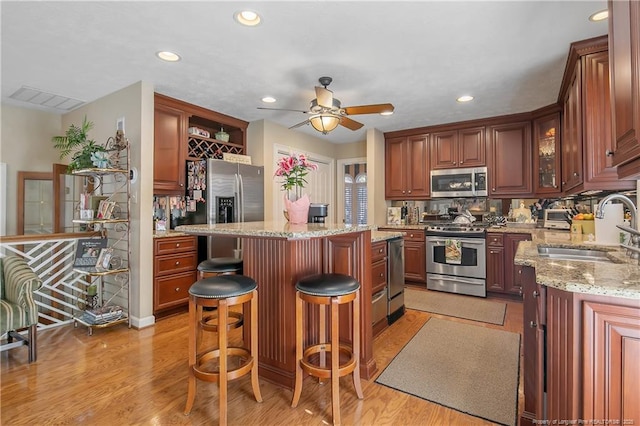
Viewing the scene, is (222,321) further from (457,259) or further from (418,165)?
(418,165)

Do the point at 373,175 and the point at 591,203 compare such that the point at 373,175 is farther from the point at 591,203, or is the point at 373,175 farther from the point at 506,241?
the point at 591,203

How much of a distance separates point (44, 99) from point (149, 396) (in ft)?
12.6

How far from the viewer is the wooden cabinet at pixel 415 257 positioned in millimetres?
4578

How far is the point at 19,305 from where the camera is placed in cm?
238

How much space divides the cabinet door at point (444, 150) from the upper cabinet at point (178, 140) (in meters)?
3.09

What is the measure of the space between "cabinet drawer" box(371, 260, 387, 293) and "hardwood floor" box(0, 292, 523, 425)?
51 cm

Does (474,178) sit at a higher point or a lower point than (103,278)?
higher

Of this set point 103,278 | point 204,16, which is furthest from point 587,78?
point 103,278

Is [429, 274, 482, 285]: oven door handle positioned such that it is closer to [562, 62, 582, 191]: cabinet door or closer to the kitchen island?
[562, 62, 582, 191]: cabinet door

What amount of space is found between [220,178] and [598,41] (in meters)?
3.77

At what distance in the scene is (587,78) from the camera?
2.40 metres

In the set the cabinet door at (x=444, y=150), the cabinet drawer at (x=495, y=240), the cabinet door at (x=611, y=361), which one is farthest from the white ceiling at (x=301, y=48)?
the cabinet door at (x=611, y=361)

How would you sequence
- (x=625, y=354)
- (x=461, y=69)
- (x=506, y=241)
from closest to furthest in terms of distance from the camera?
(x=625, y=354), (x=461, y=69), (x=506, y=241)

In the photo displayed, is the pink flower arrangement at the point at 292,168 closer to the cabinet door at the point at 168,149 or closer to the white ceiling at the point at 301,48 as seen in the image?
the white ceiling at the point at 301,48
